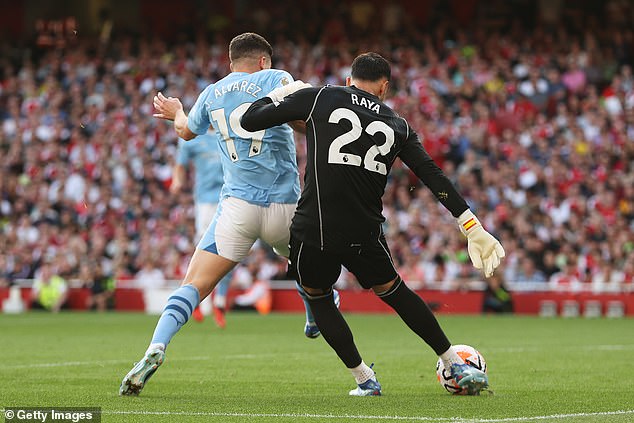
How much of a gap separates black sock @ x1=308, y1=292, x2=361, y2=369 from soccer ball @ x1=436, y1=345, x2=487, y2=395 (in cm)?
57

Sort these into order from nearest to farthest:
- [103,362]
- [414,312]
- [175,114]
A: [414,312] → [175,114] → [103,362]

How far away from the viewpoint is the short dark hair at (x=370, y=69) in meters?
7.86

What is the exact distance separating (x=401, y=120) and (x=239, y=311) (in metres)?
15.5

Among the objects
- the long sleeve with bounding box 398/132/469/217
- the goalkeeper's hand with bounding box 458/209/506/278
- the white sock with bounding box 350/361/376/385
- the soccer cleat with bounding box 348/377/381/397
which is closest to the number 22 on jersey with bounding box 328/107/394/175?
the long sleeve with bounding box 398/132/469/217

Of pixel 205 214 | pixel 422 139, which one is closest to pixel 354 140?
pixel 205 214

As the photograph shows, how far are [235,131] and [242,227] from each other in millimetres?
Answer: 676

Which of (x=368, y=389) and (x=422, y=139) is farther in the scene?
(x=422, y=139)

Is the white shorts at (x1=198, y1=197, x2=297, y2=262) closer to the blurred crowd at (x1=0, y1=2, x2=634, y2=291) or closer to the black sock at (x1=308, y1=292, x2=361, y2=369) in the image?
the black sock at (x1=308, y1=292, x2=361, y2=369)

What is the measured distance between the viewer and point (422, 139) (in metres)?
24.3

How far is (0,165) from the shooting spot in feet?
91.8

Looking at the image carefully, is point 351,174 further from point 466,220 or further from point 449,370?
point 449,370

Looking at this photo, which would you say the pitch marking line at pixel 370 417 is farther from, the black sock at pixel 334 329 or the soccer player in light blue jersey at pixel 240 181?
the soccer player in light blue jersey at pixel 240 181

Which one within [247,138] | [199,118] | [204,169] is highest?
[199,118]

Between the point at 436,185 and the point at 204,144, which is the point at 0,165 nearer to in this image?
the point at 204,144
